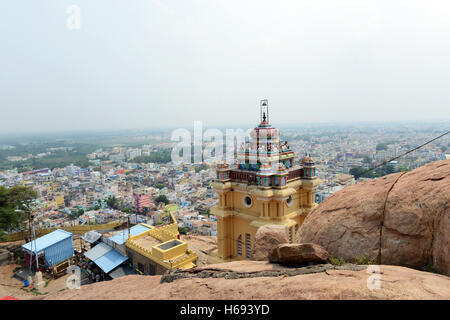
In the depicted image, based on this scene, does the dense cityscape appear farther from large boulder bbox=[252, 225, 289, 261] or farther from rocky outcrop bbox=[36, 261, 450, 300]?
rocky outcrop bbox=[36, 261, 450, 300]

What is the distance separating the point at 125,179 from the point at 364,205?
233 ft

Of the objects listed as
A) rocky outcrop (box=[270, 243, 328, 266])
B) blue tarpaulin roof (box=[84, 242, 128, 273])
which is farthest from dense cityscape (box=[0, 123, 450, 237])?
rocky outcrop (box=[270, 243, 328, 266])

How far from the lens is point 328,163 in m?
79.3

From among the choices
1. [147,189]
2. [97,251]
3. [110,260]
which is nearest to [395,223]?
[110,260]

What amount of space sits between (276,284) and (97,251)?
1674 cm

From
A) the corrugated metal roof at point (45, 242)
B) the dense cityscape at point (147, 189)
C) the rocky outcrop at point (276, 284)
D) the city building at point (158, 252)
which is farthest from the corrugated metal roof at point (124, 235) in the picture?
the rocky outcrop at point (276, 284)

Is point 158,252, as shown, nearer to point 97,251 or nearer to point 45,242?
point 97,251

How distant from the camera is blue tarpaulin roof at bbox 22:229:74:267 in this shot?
16.8 meters

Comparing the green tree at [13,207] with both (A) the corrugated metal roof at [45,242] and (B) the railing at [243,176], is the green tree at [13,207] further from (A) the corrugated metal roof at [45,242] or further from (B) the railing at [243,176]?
(B) the railing at [243,176]

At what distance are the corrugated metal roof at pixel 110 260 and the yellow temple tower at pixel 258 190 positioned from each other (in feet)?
22.2

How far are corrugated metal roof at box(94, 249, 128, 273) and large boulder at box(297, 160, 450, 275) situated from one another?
13399 mm

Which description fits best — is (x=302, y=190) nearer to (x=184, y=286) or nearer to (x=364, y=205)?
(x=364, y=205)

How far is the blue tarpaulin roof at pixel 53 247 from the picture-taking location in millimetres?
16750
